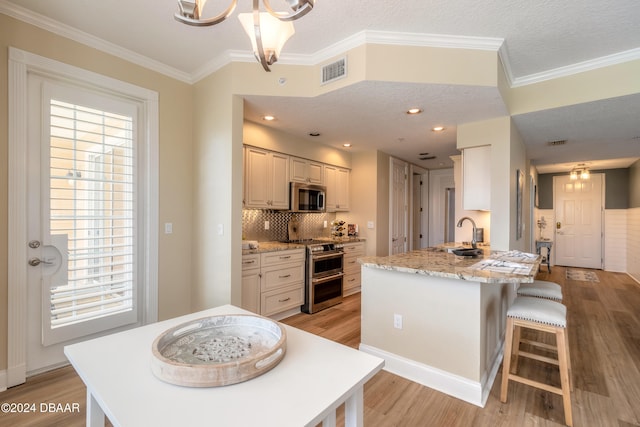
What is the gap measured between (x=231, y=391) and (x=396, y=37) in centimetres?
260

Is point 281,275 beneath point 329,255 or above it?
beneath

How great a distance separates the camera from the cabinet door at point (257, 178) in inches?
139

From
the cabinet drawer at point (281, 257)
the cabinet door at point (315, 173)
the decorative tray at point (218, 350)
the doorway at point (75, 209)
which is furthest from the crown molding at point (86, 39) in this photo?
the decorative tray at point (218, 350)

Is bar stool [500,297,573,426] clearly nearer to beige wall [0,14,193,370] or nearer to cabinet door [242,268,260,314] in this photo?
cabinet door [242,268,260,314]

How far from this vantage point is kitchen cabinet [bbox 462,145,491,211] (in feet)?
11.1

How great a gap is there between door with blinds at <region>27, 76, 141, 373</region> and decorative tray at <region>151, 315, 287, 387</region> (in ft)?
6.07

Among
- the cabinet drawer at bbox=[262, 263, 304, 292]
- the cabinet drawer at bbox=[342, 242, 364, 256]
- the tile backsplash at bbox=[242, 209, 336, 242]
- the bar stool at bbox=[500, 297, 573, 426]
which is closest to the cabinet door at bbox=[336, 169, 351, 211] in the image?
the tile backsplash at bbox=[242, 209, 336, 242]

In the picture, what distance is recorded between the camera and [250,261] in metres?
3.17

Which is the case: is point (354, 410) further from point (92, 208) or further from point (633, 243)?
point (633, 243)

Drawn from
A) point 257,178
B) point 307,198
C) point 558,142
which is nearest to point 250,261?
point 257,178

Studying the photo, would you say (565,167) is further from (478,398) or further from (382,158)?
(478,398)

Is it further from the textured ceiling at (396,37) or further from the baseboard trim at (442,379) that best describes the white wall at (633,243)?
the baseboard trim at (442,379)

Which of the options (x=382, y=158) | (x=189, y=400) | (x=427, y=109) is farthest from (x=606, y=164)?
(x=189, y=400)

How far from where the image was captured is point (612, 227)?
672cm
